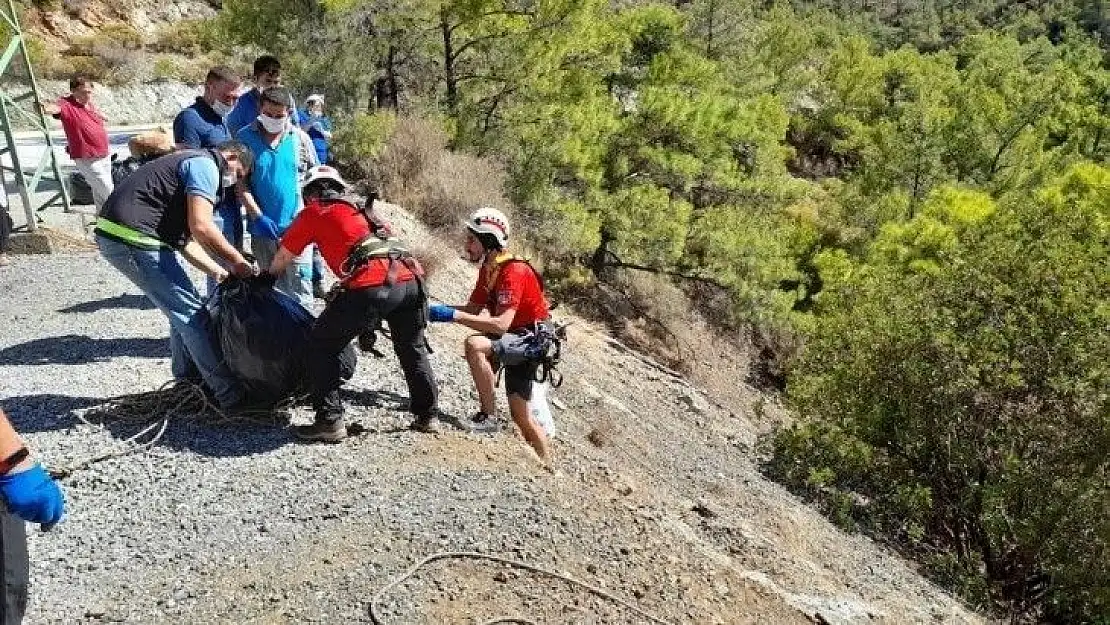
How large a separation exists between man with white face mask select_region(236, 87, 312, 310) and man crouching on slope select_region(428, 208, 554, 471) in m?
1.19

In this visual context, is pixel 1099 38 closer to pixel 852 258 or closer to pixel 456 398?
pixel 852 258

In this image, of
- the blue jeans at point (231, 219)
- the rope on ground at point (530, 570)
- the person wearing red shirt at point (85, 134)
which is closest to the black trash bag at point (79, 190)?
the person wearing red shirt at point (85, 134)

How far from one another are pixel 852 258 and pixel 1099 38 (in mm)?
63379

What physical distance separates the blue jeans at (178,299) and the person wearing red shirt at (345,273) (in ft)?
1.99

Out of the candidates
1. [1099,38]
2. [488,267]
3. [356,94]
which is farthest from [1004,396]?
[1099,38]

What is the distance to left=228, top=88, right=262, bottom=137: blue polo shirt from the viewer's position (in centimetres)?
647

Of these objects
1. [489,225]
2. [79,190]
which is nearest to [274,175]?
[489,225]

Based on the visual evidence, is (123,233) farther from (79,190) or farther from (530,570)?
(79,190)

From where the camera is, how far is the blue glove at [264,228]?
19.4 feet

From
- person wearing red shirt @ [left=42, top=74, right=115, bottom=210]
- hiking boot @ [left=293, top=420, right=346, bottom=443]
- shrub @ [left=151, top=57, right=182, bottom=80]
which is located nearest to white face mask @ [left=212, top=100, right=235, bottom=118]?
hiking boot @ [left=293, top=420, right=346, bottom=443]

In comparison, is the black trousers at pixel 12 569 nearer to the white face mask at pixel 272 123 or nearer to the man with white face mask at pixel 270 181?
the man with white face mask at pixel 270 181

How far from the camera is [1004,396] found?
10.7 meters

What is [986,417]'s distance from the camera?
10875 millimetres

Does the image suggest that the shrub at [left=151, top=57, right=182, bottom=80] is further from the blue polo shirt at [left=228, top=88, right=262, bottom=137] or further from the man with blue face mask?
the man with blue face mask
